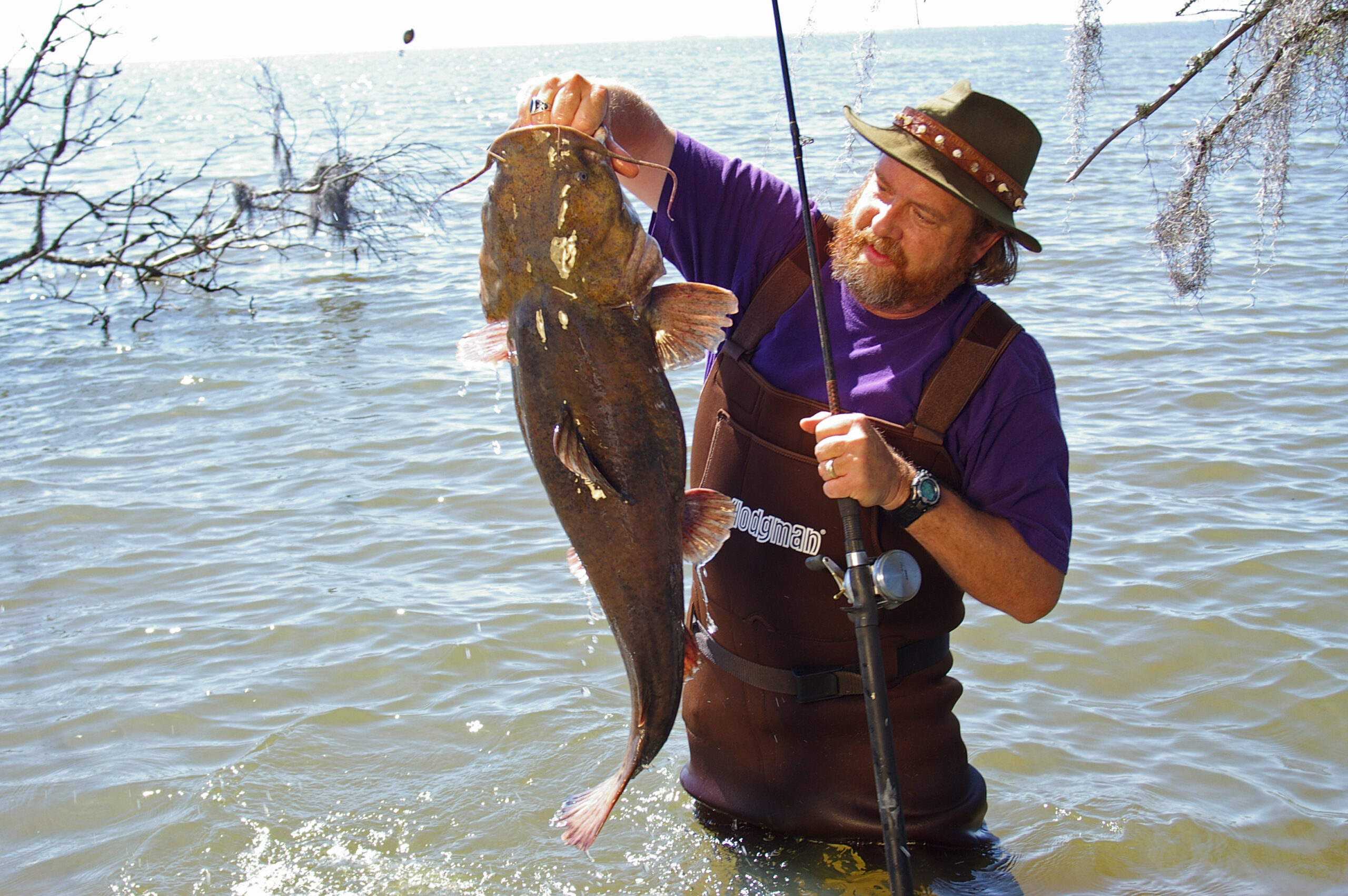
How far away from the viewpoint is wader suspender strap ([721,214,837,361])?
2.90 m

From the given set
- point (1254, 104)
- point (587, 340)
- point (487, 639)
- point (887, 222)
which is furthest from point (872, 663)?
point (487, 639)

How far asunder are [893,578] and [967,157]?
1072mm

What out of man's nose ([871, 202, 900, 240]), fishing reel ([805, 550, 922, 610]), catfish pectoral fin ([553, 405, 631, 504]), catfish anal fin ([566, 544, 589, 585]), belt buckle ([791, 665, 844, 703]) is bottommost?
belt buckle ([791, 665, 844, 703])

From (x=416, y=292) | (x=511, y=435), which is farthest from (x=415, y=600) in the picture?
(x=416, y=292)

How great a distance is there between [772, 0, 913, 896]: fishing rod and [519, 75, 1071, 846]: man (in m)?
0.11

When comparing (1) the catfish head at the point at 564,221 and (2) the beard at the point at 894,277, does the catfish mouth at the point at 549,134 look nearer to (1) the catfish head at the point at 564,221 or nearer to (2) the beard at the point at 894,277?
(1) the catfish head at the point at 564,221

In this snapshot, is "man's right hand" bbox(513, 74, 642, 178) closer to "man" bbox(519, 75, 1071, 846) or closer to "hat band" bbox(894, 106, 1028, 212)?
"man" bbox(519, 75, 1071, 846)

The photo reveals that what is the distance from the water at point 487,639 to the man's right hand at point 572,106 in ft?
4.05

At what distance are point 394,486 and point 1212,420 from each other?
5.30 m

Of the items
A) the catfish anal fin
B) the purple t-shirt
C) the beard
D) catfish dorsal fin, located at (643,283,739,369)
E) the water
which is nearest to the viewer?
catfish dorsal fin, located at (643,283,739,369)

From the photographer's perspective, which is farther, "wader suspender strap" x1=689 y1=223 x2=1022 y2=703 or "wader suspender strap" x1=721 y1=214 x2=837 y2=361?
"wader suspender strap" x1=721 y1=214 x2=837 y2=361

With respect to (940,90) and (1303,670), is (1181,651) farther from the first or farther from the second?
(940,90)

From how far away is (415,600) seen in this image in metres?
5.53

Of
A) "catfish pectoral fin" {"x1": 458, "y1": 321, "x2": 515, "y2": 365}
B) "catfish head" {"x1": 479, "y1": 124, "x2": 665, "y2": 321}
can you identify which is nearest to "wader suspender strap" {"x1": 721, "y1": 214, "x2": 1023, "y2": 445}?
"catfish head" {"x1": 479, "y1": 124, "x2": 665, "y2": 321}
